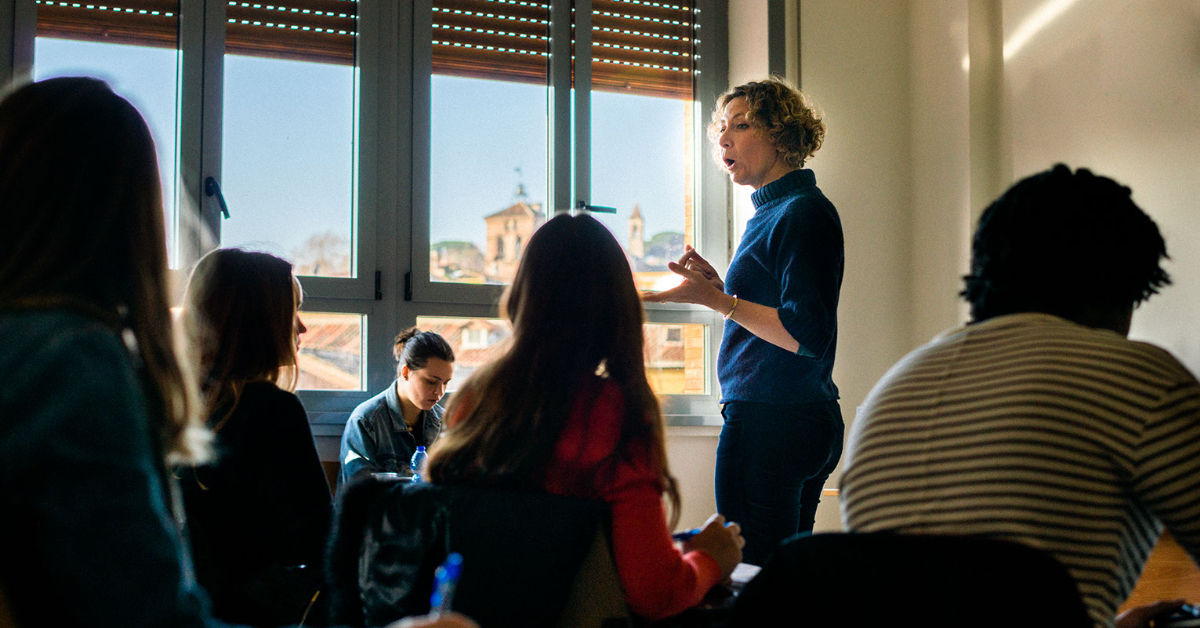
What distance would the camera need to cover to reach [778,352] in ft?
7.04

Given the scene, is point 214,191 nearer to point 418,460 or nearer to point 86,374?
point 418,460

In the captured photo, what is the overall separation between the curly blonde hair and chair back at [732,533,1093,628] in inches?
65.2

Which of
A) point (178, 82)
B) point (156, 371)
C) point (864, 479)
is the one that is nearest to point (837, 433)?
point (864, 479)

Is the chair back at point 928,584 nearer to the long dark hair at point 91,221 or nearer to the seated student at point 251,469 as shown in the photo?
the long dark hair at point 91,221

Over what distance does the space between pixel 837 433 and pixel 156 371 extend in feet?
5.38

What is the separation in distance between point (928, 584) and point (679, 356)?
3001 mm

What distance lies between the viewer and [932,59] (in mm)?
3629

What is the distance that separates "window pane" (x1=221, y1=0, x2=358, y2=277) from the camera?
3.40 metres

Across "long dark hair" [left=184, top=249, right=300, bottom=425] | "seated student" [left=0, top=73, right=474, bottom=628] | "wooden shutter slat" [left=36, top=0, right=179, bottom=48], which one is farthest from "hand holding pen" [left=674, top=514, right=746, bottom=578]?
"wooden shutter slat" [left=36, top=0, right=179, bottom=48]

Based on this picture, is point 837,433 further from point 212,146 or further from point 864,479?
point 212,146

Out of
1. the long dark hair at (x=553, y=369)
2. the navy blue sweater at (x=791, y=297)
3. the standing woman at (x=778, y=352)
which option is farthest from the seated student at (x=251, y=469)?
the navy blue sweater at (x=791, y=297)

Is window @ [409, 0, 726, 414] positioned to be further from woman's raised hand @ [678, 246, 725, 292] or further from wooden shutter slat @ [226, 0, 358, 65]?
woman's raised hand @ [678, 246, 725, 292]

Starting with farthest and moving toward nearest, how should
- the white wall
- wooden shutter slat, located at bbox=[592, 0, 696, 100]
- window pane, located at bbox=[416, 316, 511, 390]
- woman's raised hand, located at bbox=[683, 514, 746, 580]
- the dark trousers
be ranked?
1. wooden shutter slat, located at bbox=[592, 0, 696, 100]
2. window pane, located at bbox=[416, 316, 511, 390]
3. the white wall
4. the dark trousers
5. woman's raised hand, located at bbox=[683, 514, 746, 580]

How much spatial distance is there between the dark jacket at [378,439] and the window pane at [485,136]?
707 mm
